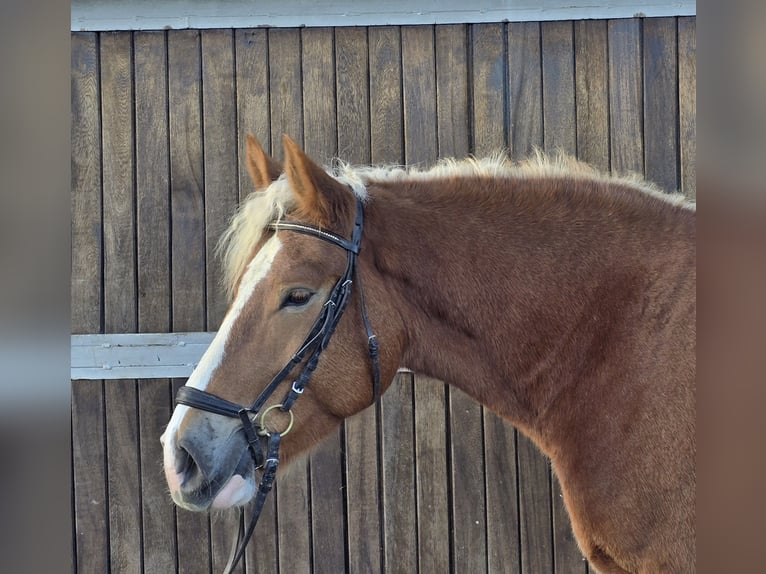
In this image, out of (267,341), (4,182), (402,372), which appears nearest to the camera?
(4,182)

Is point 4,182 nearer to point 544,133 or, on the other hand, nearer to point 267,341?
point 267,341

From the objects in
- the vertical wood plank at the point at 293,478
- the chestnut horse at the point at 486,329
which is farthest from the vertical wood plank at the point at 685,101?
the vertical wood plank at the point at 293,478

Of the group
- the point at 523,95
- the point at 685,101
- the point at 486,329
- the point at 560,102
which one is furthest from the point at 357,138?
the point at 685,101

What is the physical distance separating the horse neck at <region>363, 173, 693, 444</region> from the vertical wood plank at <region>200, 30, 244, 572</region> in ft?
3.68

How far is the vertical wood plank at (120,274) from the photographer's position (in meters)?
2.71

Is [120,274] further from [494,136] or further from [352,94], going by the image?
[494,136]

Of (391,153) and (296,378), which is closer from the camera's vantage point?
(296,378)

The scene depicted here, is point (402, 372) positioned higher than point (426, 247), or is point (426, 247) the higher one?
point (426, 247)

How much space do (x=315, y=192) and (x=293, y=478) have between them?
4.89 ft

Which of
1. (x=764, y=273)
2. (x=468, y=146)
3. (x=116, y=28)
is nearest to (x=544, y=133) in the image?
(x=468, y=146)

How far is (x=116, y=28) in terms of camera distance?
2.70m

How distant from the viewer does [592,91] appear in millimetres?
2719

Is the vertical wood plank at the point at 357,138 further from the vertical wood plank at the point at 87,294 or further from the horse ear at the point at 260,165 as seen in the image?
the vertical wood plank at the point at 87,294

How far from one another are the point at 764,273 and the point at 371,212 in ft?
4.56
